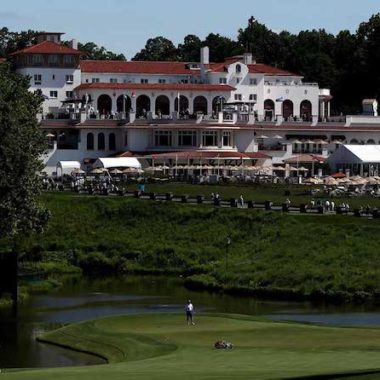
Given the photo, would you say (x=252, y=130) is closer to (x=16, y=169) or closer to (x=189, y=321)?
(x=16, y=169)

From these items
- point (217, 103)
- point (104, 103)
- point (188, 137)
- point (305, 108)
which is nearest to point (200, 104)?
point (217, 103)

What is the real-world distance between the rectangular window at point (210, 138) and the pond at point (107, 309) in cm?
5354

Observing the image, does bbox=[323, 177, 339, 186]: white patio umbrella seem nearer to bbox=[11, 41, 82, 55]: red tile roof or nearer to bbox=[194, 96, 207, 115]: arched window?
bbox=[194, 96, 207, 115]: arched window

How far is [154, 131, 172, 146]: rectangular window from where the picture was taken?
153m

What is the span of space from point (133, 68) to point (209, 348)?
104396mm

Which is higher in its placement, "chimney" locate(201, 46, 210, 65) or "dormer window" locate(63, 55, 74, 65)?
"chimney" locate(201, 46, 210, 65)

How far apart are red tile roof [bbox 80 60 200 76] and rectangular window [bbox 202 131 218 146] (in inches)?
667

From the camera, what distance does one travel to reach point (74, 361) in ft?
218

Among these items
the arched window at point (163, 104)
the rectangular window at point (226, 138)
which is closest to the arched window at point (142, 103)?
the arched window at point (163, 104)

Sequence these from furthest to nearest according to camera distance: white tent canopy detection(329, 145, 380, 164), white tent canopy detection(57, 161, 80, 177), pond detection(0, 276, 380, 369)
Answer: white tent canopy detection(57, 161, 80, 177) → white tent canopy detection(329, 145, 380, 164) → pond detection(0, 276, 380, 369)

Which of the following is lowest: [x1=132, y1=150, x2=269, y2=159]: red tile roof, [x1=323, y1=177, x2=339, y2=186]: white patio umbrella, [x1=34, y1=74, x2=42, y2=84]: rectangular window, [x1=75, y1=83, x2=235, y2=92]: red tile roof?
[x1=323, y1=177, x2=339, y2=186]: white patio umbrella

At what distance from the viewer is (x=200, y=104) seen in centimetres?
16425

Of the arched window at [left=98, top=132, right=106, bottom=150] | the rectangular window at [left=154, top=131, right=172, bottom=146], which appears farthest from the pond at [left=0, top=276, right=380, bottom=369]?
the arched window at [left=98, top=132, right=106, bottom=150]

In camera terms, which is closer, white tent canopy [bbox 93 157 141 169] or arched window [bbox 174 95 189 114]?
white tent canopy [bbox 93 157 141 169]
